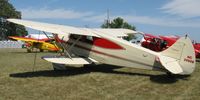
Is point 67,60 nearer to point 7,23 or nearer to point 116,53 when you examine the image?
point 116,53

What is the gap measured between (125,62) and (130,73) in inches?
29.5

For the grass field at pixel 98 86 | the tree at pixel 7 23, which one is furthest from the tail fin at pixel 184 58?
the tree at pixel 7 23

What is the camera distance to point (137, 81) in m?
10.8

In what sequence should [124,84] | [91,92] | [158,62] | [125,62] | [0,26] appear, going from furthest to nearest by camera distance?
[0,26]
[125,62]
[158,62]
[124,84]
[91,92]

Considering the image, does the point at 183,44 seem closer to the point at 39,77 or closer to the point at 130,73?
the point at 130,73

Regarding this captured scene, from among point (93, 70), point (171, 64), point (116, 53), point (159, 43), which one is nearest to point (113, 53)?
point (116, 53)

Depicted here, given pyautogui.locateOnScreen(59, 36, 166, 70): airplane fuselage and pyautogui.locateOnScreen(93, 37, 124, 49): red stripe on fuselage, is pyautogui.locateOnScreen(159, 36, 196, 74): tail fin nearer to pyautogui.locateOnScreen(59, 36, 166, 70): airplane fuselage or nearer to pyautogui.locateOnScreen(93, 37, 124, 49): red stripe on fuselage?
pyautogui.locateOnScreen(59, 36, 166, 70): airplane fuselage

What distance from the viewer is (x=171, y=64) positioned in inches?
416

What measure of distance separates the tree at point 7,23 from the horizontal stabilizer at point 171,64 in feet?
263

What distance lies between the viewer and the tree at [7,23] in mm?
87312

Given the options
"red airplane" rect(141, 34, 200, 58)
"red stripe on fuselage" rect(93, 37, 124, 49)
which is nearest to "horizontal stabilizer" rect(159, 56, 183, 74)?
"red stripe on fuselage" rect(93, 37, 124, 49)

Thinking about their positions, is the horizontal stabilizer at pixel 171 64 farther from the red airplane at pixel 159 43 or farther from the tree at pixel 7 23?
the tree at pixel 7 23

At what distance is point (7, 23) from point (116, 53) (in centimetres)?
8084

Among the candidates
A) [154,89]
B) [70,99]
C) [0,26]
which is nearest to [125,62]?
[154,89]
